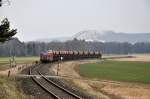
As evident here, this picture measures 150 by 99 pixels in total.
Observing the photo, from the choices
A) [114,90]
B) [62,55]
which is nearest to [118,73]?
[114,90]

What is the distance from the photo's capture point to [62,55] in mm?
93188

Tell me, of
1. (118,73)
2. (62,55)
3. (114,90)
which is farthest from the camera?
(62,55)

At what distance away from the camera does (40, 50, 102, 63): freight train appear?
270ft

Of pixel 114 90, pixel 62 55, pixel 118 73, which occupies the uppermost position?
pixel 62 55

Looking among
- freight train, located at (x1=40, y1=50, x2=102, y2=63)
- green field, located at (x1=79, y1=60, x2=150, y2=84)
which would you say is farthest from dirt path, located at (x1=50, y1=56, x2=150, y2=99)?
freight train, located at (x1=40, y1=50, x2=102, y2=63)

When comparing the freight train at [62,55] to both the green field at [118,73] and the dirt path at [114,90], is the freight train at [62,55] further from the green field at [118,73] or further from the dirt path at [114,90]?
the dirt path at [114,90]

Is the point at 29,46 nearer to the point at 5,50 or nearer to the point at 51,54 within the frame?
the point at 5,50

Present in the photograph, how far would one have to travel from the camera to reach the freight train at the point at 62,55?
82.4 m

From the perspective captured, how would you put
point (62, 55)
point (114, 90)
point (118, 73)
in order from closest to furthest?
point (114, 90) → point (118, 73) → point (62, 55)

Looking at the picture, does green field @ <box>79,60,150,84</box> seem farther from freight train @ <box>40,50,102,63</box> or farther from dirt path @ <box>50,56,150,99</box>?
dirt path @ <box>50,56,150,99</box>

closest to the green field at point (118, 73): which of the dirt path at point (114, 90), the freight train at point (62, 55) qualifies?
the freight train at point (62, 55)

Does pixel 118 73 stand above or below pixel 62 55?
below

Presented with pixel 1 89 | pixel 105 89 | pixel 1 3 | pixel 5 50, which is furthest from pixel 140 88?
pixel 5 50

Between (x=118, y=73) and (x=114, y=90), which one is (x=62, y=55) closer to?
(x=118, y=73)
